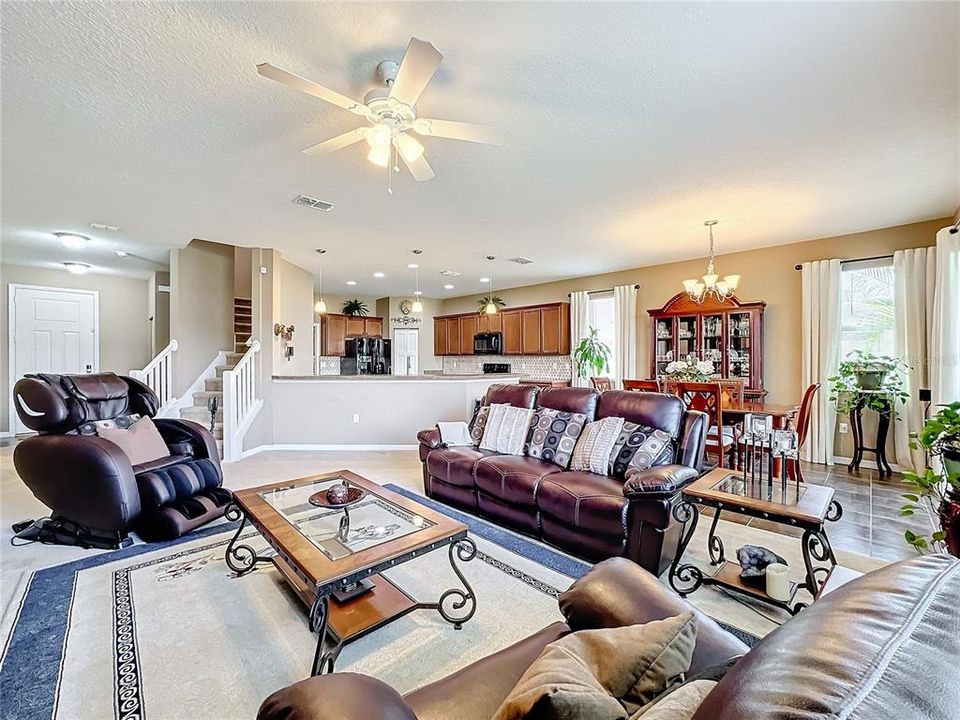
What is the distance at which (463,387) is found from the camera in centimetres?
594

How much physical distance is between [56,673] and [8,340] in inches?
290

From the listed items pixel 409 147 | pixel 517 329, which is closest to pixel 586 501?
pixel 409 147

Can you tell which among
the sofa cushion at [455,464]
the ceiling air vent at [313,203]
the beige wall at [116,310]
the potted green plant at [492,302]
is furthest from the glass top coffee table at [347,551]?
the beige wall at [116,310]

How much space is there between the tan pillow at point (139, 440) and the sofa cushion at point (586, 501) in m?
2.85

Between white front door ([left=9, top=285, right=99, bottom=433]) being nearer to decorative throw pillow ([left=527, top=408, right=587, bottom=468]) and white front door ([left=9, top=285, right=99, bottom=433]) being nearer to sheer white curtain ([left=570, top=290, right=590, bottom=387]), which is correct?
decorative throw pillow ([left=527, top=408, right=587, bottom=468])

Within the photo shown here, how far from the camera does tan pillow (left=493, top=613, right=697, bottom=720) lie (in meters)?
0.67

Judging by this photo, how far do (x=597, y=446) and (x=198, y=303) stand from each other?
5.69m

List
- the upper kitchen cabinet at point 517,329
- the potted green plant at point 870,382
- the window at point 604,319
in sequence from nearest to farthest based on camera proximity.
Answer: the potted green plant at point 870,382 → the window at point 604,319 → the upper kitchen cabinet at point 517,329

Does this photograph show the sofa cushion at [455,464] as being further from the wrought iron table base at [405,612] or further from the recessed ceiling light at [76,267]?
the recessed ceiling light at [76,267]

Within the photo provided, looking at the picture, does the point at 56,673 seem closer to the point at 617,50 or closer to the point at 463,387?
the point at 617,50

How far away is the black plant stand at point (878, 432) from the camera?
15.1 feet

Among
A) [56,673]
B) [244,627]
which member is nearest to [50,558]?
[56,673]

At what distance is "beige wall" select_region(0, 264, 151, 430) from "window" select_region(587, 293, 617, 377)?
25.6 ft

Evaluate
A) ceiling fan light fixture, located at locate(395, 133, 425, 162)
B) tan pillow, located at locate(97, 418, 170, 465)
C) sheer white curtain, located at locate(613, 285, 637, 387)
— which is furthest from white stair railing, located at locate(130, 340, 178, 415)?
sheer white curtain, located at locate(613, 285, 637, 387)
